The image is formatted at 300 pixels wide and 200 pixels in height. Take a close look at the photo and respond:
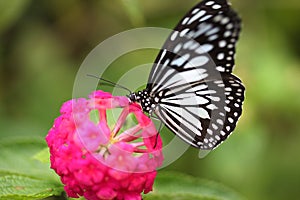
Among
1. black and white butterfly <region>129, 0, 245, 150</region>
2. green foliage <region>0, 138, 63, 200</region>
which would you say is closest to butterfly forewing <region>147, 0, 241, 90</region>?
black and white butterfly <region>129, 0, 245, 150</region>

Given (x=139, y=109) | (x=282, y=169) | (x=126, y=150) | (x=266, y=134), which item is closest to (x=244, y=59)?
(x=266, y=134)

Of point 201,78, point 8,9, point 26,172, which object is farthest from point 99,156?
point 8,9

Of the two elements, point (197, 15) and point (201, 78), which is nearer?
point (197, 15)

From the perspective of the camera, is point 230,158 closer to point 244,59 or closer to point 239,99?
point 244,59

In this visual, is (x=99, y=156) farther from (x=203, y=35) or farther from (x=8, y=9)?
(x=8, y=9)

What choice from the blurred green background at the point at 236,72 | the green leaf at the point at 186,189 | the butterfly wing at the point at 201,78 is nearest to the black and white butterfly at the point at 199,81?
the butterfly wing at the point at 201,78

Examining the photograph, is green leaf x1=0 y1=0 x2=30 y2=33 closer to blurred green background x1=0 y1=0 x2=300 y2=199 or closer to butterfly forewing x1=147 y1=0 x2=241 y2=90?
blurred green background x1=0 y1=0 x2=300 y2=199
